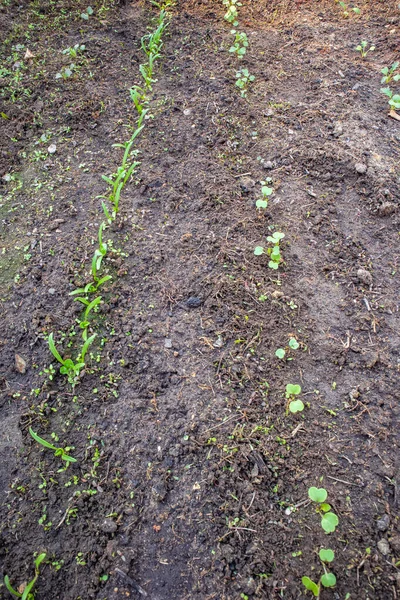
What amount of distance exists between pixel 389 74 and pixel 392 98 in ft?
0.84

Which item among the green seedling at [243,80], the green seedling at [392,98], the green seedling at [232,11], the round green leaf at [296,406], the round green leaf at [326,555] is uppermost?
the green seedling at [232,11]

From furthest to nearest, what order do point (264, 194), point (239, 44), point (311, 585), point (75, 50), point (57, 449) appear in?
point (239, 44)
point (75, 50)
point (264, 194)
point (57, 449)
point (311, 585)

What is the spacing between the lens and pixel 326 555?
1.40m

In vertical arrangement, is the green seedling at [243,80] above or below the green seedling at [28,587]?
above

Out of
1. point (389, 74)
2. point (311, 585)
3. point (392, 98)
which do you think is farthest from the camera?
point (389, 74)

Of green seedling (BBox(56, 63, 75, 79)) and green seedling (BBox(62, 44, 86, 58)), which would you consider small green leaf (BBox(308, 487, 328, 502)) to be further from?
green seedling (BBox(62, 44, 86, 58))

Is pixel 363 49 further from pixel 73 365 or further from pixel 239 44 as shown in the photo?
pixel 73 365

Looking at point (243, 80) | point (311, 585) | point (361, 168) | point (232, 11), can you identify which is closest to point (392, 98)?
point (361, 168)

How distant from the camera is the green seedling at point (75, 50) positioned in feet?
10.1

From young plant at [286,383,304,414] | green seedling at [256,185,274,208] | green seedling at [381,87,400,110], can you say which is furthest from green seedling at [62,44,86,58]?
young plant at [286,383,304,414]

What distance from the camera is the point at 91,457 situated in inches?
66.3

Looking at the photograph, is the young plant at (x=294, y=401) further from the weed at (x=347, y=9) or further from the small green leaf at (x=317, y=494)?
the weed at (x=347, y=9)

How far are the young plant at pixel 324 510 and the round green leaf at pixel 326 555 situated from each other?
0.06 m

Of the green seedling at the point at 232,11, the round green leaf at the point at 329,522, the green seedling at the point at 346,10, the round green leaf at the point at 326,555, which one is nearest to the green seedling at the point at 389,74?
the green seedling at the point at 346,10
